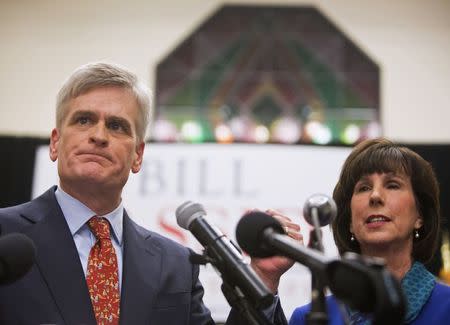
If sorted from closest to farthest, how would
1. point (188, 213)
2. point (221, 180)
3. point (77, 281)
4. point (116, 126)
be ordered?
point (188, 213) → point (77, 281) → point (116, 126) → point (221, 180)

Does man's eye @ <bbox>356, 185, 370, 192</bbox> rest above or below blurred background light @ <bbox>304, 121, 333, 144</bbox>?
below

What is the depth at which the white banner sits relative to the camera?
11.6 feet

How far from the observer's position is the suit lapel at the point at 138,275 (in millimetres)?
1733

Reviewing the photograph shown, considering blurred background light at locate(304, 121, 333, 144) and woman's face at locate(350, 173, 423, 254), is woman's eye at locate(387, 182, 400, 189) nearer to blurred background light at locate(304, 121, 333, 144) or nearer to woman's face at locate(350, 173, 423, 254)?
woman's face at locate(350, 173, 423, 254)

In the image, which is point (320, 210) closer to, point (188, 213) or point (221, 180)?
point (188, 213)

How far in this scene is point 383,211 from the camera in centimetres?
196

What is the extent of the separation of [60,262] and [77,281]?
69mm

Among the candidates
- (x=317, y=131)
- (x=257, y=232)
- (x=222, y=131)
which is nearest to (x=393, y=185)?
(x=257, y=232)

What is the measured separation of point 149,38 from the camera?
754cm

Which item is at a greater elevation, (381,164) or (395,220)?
(381,164)

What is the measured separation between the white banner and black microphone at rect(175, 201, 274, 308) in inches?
82.0

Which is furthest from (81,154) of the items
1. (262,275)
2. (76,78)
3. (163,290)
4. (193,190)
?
(193,190)

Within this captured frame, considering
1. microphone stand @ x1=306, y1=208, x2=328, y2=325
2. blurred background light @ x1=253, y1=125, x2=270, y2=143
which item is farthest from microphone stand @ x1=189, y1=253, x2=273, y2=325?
blurred background light @ x1=253, y1=125, x2=270, y2=143

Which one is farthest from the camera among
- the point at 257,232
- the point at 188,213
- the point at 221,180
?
the point at 221,180
